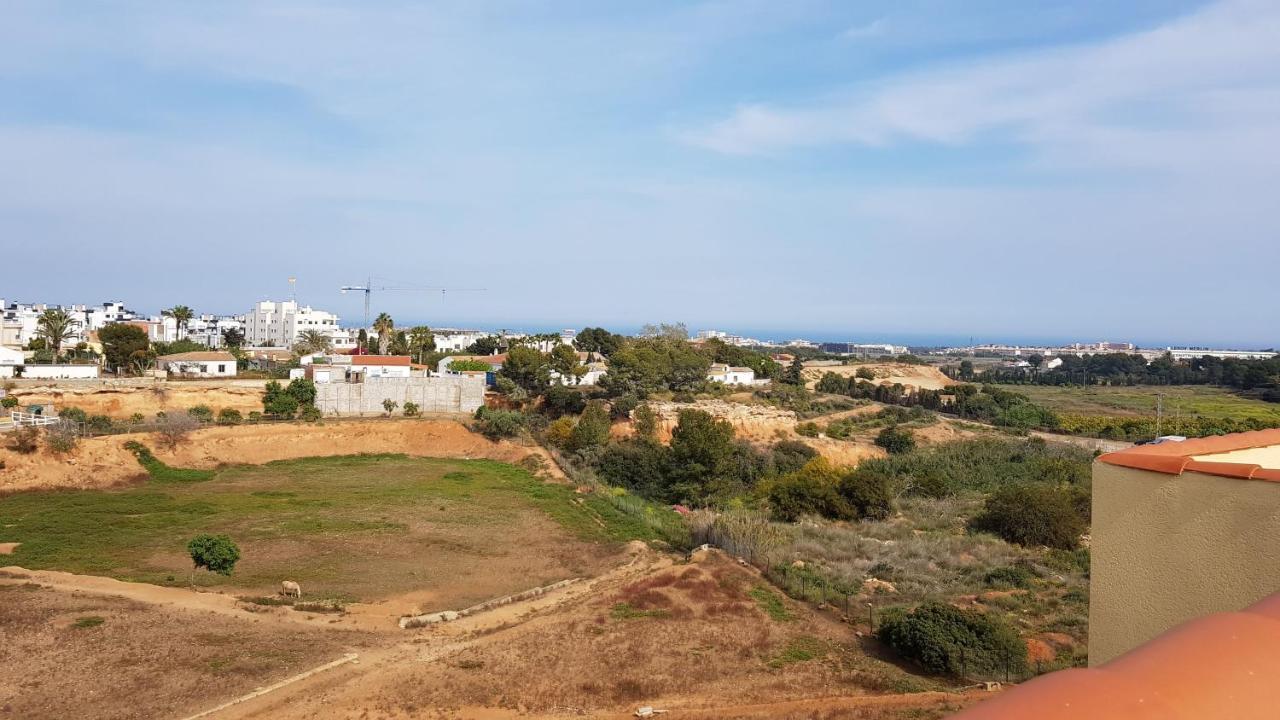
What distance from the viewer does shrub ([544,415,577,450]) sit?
44125 millimetres

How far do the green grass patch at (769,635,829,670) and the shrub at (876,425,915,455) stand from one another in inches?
1277

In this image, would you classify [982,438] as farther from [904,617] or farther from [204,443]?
[204,443]

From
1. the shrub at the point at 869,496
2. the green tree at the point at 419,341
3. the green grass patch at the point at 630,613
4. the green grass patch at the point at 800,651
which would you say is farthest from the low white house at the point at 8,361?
the green grass patch at the point at 800,651

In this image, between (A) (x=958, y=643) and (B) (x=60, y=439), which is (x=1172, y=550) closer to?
(A) (x=958, y=643)

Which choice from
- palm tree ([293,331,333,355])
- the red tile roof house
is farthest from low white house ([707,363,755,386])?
the red tile roof house

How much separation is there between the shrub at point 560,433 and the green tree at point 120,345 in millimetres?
32298

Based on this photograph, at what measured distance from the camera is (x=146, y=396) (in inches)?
1858

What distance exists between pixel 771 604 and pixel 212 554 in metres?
14.0

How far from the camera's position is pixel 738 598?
18781 mm

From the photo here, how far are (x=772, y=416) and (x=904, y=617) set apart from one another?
37.0m

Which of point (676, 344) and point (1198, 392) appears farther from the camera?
point (1198, 392)

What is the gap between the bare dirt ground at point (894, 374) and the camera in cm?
8069

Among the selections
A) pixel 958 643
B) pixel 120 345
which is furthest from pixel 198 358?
pixel 958 643

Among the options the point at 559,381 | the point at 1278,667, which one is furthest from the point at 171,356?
the point at 1278,667
